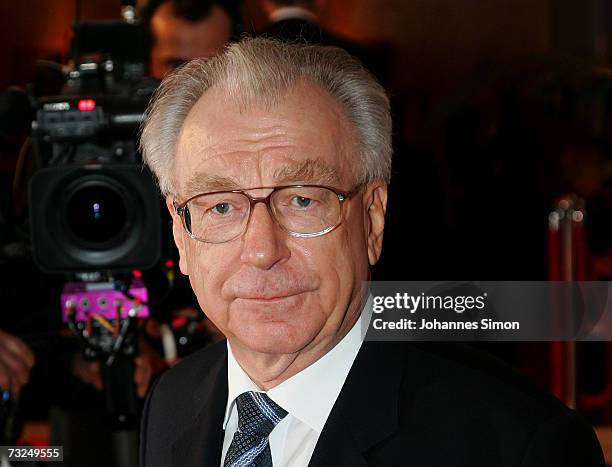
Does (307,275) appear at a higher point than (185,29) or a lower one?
lower

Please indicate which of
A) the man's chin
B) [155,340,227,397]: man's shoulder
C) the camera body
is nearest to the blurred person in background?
the camera body

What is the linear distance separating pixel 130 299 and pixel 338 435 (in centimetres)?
53

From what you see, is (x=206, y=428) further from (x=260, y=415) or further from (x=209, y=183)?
(x=209, y=183)

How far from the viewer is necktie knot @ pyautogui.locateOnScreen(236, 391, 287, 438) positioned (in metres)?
1.17

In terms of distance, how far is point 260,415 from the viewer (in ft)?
3.86

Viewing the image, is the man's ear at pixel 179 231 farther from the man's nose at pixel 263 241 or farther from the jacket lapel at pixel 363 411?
the jacket lapel at pixel 363 411

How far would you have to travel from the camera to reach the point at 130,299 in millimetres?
1526

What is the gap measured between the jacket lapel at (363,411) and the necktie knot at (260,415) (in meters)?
0.07

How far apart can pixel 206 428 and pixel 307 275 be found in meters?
0.26

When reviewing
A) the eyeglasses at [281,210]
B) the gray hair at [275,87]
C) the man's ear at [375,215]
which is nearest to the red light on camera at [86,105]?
the gray hair at [275,87]

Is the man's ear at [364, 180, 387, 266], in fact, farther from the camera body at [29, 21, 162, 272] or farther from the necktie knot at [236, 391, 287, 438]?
the camera body at [29, 21, 162, 272]

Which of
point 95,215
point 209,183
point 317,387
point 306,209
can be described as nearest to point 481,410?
point 317,387

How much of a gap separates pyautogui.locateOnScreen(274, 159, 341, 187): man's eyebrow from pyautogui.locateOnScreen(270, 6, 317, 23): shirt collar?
1.01 m

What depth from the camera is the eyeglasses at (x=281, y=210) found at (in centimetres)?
112
